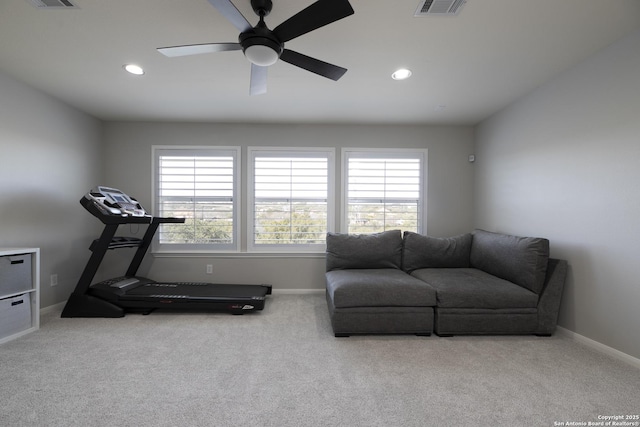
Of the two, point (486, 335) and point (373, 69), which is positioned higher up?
point (373, 69)

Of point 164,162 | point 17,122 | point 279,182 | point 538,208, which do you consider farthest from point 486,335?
point 17,122

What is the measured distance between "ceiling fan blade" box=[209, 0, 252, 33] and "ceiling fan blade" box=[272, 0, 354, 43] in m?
0.18

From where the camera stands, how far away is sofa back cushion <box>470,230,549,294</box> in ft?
8.11

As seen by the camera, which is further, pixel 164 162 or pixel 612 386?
pixel 164 162

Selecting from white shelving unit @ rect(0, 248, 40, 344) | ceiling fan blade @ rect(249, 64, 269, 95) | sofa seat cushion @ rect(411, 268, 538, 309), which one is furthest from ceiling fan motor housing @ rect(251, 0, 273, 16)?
white shelving unit @ rect(0, 248, 40, 344)

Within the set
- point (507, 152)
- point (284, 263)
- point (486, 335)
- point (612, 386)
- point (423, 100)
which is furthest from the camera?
point (284, 263)

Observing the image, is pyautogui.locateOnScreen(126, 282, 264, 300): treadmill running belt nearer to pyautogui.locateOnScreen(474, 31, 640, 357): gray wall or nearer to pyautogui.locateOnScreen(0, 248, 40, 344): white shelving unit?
pyautogui.locateOnScreen(0, 248, 40, 344): white shelving unit

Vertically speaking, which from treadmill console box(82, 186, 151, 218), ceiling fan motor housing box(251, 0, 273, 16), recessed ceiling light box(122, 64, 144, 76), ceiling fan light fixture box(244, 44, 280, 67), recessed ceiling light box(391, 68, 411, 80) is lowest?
treadmill console box(82, 186, 151, 218)

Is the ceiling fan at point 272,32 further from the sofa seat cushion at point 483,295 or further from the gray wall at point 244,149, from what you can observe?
the sofa seat cushion at point 483,295

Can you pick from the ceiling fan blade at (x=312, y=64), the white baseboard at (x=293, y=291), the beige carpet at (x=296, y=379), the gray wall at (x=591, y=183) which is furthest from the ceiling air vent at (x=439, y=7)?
the white baseboard at (x=293, y=291)

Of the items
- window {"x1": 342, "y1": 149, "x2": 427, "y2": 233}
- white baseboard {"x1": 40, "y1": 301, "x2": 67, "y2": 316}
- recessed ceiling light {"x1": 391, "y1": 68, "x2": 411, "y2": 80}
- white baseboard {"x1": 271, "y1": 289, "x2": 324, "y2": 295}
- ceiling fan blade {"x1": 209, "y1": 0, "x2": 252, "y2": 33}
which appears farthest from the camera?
window {"x1": 342, "y1": 149, "x2": 427, "y2": 233}

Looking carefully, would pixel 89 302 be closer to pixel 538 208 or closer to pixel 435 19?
pixel 435 19

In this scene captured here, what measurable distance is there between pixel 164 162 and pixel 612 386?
16.6 feet

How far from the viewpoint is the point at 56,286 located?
3.12 m
